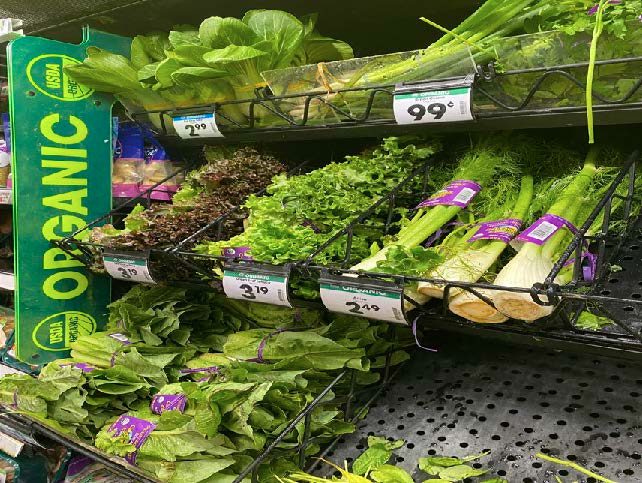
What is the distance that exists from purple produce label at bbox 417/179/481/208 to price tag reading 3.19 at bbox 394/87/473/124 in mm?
252

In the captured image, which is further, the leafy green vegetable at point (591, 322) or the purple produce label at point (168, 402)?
the purple produce label at point (168, 402)

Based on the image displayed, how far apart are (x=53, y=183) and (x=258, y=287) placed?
1.08 m

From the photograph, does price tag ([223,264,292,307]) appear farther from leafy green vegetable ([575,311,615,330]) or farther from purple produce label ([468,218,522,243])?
leafy green vegetable ([575,311,615,330])

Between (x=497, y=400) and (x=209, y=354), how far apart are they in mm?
837

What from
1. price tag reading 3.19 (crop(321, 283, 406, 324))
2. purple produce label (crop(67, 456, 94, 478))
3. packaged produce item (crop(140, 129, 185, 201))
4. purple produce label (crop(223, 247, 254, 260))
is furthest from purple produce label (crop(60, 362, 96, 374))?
price tag reading 3.19 (crop(321, 283, 406, 324))

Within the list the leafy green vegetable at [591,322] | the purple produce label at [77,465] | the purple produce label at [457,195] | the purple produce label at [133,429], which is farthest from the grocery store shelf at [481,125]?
the purple produce label at [77,465]

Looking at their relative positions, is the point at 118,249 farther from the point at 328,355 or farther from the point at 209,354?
the point at 328,355

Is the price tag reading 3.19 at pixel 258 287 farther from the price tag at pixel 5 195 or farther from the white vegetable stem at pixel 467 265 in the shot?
the price tag at pixel 5 195

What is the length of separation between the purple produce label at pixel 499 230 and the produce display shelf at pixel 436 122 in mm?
209

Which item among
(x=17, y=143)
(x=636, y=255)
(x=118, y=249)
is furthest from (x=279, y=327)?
(x=17, y=143)

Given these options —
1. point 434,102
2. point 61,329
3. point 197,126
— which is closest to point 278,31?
point 197,126

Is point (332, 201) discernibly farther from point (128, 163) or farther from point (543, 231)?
point (128, 163)

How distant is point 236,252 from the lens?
1.53m

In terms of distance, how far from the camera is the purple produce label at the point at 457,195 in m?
1.49
